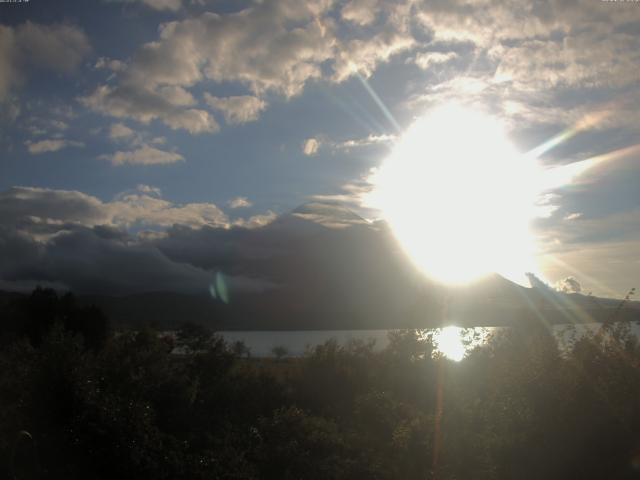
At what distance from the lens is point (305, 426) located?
53.4 ft

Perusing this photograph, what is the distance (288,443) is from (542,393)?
248 inches

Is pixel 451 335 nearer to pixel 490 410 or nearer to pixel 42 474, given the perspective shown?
pixel 490 410

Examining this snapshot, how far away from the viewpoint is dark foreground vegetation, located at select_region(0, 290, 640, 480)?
11.4 meters

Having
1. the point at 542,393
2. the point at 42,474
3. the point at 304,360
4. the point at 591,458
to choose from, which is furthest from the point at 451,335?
the point at 42,474

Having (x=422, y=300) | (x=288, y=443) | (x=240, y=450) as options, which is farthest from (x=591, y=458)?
(x=422, y=300)

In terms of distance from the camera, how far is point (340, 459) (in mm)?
13828

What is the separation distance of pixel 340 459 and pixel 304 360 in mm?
17666

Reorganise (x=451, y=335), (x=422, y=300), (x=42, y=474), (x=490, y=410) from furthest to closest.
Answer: (x=422, y=300)
(x=451, y=335)
(x=490, y=410)
(x=42, y=474)

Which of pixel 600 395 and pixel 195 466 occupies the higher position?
pixel 600 395

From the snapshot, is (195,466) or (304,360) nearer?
(195,466)

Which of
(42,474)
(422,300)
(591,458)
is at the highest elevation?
(422,300)

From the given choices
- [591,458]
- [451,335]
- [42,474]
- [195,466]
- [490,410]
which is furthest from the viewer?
[451,335]

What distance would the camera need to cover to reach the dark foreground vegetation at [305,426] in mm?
11352

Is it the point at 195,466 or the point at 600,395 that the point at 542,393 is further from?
the point at 195,466
